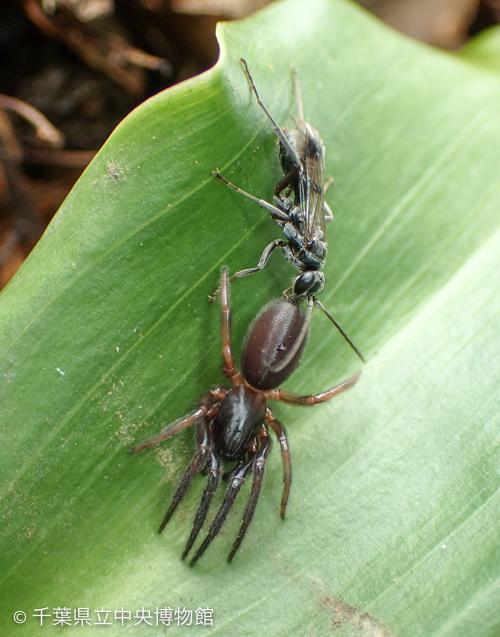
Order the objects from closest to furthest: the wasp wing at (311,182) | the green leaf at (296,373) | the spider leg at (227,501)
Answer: the green leaf at (296,373) → the spider leg at (227,501) → the wasp wing at (311,182)

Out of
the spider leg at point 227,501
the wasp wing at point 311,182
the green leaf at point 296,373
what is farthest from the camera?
the wasp wing at point 311,182

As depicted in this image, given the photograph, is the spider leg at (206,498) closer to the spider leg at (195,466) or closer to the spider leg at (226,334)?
the spider leg at (195,466)

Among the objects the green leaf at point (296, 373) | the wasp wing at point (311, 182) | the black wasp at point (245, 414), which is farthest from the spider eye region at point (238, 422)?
the wasp wing at point (311, 182)

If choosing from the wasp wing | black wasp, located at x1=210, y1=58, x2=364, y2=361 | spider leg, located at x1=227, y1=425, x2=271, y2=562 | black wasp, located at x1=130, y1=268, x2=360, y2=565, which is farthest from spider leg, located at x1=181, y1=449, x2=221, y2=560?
the wasp wing

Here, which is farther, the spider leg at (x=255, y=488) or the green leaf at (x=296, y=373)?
the spider leg at (x=255, y=488)

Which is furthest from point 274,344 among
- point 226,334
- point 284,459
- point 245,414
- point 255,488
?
point 255,488

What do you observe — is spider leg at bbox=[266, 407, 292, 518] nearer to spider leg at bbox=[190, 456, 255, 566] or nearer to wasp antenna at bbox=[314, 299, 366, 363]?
spider leg at bbox=[190, 456, 255, 566]

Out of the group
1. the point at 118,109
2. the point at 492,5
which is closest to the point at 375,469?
the point at 118,109

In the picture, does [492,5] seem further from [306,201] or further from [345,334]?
[345,334]
